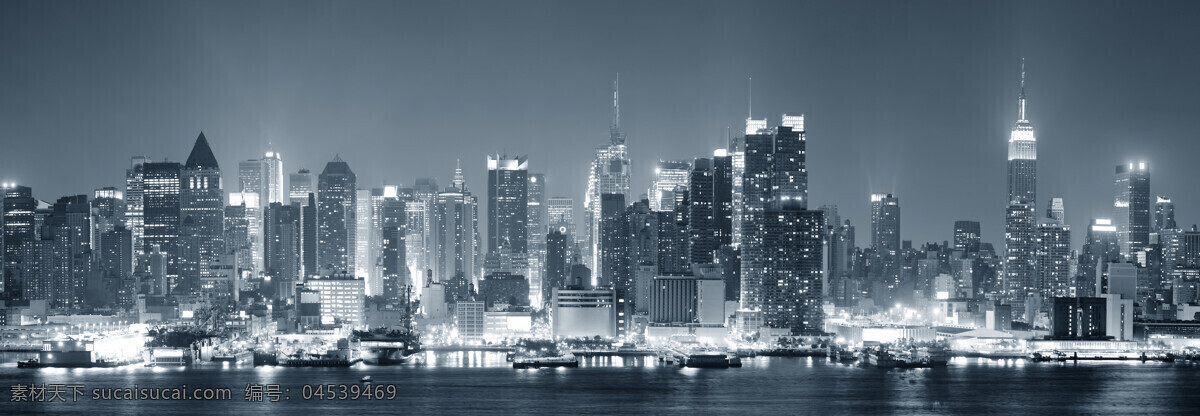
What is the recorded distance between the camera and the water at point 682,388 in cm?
5912

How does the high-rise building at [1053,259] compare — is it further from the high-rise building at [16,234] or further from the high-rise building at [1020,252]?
the high-rise building at [16,234]

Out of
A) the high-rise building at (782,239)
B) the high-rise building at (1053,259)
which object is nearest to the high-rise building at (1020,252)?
the high-rise building at (1053,259)

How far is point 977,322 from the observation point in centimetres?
12238

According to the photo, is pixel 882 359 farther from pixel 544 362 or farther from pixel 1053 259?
pixel 1053 259

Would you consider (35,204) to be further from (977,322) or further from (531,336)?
(977,322)

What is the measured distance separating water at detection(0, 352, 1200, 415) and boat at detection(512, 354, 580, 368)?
0.99 metres

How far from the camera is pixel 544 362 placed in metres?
86.2

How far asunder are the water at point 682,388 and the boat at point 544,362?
0.99m

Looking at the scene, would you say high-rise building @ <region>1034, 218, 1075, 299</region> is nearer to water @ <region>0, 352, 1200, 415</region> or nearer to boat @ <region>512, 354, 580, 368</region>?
water @ <region>0, 352, 1200, 415</region>

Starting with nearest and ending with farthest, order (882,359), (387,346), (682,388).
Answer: (682,388) → (882,359) → (387,346)

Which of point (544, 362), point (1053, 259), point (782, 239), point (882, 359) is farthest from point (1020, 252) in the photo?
point (544, 362)

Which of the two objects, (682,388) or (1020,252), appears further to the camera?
(1020,252)

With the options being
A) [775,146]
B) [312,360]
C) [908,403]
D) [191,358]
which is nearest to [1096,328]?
[775,146]

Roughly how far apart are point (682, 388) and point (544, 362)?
60.0ft
